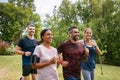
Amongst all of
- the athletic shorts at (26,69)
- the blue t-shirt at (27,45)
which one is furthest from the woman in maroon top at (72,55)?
the athletic shorts at (26,69)

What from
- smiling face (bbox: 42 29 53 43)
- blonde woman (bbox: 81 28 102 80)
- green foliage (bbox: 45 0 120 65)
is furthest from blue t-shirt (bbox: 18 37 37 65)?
green foliage (bbox: 45 0 120 65)

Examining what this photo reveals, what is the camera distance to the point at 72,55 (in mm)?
6098

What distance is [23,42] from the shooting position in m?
8.34

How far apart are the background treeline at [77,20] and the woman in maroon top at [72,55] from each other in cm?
2533

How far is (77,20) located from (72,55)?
129 ft

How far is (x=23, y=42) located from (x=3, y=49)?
110 ft

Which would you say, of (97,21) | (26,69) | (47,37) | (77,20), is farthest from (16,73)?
(77,20)

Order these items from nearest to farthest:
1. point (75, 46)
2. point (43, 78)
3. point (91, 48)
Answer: point (43, 78) < point (75, 46) < point (91, 48)

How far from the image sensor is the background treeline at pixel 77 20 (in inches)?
1320

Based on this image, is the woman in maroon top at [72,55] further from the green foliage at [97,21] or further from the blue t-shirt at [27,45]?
the green foliage at [97,21]

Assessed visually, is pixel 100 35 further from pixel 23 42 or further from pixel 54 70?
pixel 54 70

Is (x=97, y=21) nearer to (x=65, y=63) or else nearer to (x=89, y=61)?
(x=89, y=61)

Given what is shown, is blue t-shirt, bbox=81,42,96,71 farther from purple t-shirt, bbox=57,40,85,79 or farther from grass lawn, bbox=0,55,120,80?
grass lawn, bbox=0,55,120,80

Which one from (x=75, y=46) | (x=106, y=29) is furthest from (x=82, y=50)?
(x=106, y=29)
